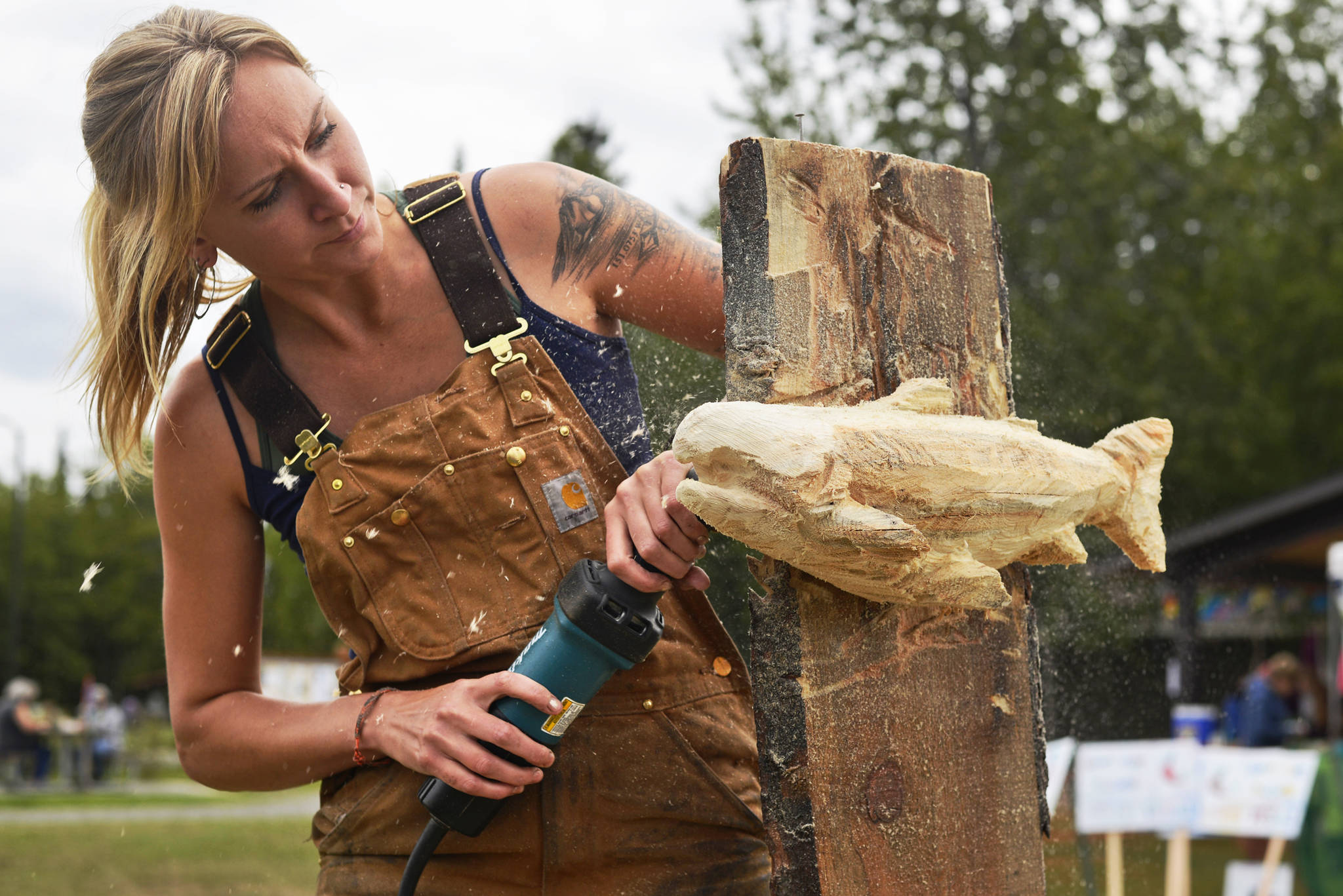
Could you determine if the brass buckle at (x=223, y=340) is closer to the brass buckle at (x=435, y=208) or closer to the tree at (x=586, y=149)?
the brass buckle at (x=435, y=208)

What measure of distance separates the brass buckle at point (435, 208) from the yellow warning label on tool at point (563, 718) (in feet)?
2.69

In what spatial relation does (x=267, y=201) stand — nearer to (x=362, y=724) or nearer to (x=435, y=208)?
(x=435, y=208)

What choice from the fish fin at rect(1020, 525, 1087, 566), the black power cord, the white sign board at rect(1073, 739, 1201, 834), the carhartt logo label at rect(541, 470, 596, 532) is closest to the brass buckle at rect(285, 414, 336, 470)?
the carhartt logo label at rect(541, 470, 596, 532)

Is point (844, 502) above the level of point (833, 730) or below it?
above

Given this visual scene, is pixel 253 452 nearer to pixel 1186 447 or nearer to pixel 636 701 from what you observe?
pixel 636 701

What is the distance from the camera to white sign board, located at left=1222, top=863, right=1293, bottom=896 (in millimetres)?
4504

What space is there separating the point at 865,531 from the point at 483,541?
688mm

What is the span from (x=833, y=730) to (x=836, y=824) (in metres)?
0.11

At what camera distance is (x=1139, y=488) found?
157cm

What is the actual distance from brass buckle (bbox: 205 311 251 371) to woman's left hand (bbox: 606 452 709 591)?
30.4 inches

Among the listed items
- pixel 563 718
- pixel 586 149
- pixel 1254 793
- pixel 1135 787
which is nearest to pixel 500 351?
pixel 563 718

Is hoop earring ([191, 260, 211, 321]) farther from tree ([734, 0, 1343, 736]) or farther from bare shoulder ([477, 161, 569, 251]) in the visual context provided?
tree ([734, 0, 1343, 736])

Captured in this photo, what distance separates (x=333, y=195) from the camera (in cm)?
163

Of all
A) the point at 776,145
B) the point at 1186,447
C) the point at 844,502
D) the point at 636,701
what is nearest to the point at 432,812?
the point at 636,701
